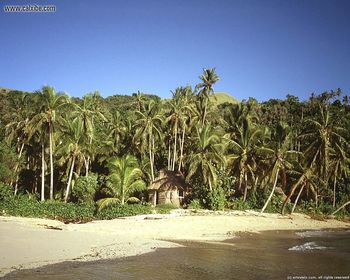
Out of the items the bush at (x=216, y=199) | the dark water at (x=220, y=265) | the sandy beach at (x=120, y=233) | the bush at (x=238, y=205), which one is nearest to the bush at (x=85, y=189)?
the sandy beach at (x=120, y=233)

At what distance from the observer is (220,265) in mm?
13484

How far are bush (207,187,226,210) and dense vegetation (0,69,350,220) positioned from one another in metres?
0.10

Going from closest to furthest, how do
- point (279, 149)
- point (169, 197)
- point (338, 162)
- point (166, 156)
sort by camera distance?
point (279, 149) < point (169, 197) < point (338, 162) < point (166, 156)

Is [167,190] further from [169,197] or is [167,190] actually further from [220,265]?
[220,265]

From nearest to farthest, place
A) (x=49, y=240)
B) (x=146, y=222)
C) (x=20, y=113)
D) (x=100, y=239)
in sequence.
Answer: (x=49, y=240), (x=100, y=239), (x=146, y=222), (x=20, y=113)

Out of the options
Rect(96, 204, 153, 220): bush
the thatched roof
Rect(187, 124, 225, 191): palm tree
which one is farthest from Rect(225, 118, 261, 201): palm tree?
Rect(96, 204, 153, 220): bush

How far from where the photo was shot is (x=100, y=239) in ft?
59.7

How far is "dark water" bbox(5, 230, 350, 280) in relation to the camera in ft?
38.2

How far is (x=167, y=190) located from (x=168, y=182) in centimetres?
82

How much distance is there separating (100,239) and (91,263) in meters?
5.19

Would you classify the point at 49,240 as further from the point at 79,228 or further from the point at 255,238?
the point at 255,238

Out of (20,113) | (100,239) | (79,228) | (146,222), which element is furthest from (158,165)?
(100,239)

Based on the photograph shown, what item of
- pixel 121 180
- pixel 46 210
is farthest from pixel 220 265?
pixel 46 210

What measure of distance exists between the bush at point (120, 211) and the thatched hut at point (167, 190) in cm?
497
